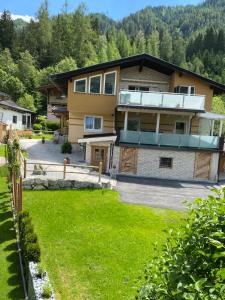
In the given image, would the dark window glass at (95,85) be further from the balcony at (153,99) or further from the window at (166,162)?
the window at (166,162)

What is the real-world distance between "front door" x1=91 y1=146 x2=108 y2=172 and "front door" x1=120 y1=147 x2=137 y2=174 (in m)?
1.28

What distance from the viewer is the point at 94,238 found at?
11.6m

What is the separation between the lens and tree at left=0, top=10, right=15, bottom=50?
90706mm

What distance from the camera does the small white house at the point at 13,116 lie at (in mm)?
41625

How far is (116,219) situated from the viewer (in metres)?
13.5

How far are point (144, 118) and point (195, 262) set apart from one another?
919 inches

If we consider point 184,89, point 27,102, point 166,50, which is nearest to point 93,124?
point 184,89

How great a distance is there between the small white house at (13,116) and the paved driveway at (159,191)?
989 inches

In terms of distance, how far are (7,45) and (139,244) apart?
3587 inches

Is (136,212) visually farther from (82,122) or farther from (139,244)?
(82,122)

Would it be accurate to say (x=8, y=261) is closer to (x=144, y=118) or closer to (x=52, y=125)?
(x=144, y=118)

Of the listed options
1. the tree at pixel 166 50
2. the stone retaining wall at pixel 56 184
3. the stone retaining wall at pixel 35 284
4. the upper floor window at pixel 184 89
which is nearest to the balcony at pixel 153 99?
the upper floor window at pixel 184 89

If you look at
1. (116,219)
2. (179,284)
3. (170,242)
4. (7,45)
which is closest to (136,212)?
(116,219)

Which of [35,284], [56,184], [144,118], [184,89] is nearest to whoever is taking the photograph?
[35,284]
